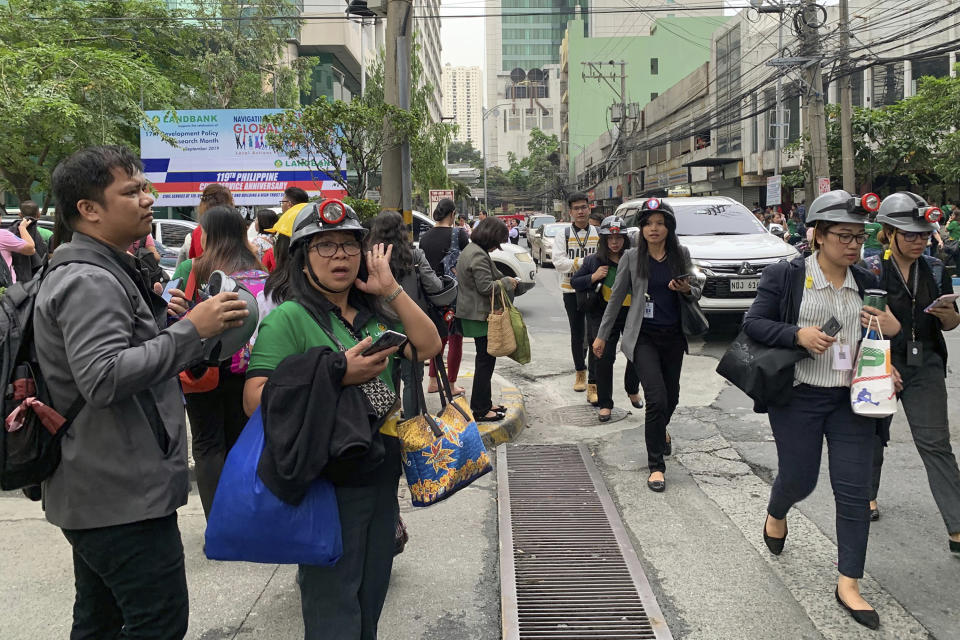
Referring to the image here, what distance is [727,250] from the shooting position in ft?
35.0

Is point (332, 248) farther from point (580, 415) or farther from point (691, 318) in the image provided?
point (580, 415)

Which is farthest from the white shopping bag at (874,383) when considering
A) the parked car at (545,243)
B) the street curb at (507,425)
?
the parked car at (545,243)

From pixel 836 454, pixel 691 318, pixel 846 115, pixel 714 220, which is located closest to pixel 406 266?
pixel 691 318

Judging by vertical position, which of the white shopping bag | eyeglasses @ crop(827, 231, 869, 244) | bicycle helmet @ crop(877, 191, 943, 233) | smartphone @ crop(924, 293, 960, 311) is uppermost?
bicycle helmet @ crop(877, 191, 943, 233)

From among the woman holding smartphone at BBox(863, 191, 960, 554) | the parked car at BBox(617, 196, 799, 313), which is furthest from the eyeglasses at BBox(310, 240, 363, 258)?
the parked car at BBox(617, 196, 799, 313)

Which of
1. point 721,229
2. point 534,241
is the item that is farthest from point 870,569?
point 534,241

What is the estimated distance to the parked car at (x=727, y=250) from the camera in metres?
10.4

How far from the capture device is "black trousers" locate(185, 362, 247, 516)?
3.94 metres

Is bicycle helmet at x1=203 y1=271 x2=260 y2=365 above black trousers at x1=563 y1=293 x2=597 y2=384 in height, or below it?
above

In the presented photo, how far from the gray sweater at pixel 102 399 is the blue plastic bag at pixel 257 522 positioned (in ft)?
0.53

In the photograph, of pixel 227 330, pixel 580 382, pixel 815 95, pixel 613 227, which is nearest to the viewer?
pixel 227 330

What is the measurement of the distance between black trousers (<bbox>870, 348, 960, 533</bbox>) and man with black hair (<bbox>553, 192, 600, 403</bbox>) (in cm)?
391

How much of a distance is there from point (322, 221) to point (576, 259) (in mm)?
5652

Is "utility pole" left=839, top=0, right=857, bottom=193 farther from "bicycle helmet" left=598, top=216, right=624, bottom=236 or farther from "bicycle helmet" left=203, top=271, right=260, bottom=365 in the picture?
"bicycle helmet" left=203, top=271, right=260, bottom=365
